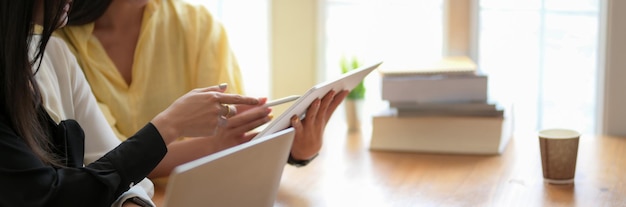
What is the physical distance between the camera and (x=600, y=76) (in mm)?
2168

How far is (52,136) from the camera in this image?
1.36 m

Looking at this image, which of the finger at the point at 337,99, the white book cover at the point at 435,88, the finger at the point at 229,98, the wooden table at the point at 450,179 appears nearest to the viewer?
the finger at the point at 229,98

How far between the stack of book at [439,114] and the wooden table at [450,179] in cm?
3

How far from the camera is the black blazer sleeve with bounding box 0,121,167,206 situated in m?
1.17

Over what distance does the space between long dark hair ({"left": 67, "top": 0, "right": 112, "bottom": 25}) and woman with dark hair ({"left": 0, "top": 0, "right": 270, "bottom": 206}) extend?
0.31 meters

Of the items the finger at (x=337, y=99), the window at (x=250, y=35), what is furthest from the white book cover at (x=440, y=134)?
the window at (x=250, y=35)

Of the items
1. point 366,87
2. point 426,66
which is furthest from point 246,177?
point 366,87

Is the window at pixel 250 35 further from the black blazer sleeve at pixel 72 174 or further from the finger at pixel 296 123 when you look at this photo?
the black blazer sleeve at pixel 72 174

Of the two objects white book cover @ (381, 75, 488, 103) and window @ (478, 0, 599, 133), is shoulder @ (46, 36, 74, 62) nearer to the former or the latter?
white book cover @ (381, 75, 488, 103)

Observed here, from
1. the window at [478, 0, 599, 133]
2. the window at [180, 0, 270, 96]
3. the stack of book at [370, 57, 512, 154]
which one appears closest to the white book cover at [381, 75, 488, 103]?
the stack of book at [370, 57, 512, 154]

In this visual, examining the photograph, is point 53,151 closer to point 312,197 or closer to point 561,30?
point 312,197

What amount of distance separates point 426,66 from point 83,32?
736mm

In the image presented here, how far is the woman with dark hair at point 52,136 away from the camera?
1.17 m

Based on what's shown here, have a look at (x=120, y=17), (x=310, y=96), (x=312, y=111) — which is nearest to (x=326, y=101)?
(x=312, y=111)
